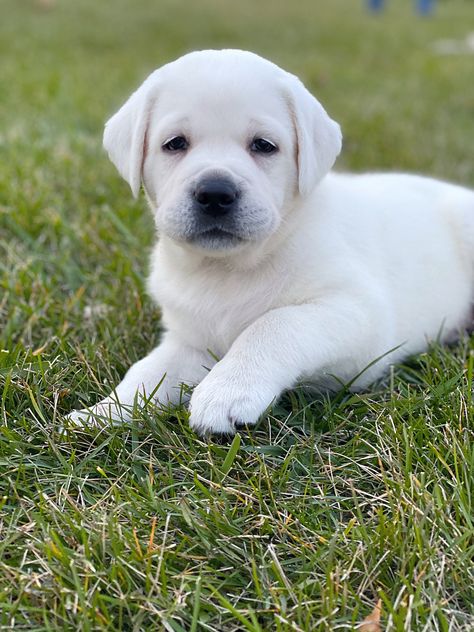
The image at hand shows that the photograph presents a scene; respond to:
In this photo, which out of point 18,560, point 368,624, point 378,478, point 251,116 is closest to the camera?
point 368,624

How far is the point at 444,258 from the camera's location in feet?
14.1

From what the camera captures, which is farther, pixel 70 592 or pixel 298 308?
pixel 298 308

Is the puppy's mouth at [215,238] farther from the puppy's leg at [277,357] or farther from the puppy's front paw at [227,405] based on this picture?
the puppy's front paw at [227,405]

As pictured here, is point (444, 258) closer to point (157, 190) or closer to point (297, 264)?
point (297, 264)

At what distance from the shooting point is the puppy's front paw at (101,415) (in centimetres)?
319

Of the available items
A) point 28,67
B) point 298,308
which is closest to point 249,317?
point 298,308

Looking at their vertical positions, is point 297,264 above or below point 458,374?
above

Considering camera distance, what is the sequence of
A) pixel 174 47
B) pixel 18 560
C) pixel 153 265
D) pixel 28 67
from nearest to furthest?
pixel 18 560, pixel 153 265, pixel 28 67, pixel 174 47

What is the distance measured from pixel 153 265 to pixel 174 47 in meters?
12.0

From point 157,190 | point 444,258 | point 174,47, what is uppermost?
point 157,190

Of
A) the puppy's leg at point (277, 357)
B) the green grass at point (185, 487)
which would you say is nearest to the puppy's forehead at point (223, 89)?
the puppy's leg at point (277, 357)

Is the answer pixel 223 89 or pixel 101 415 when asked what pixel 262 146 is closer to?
pixel 223 89

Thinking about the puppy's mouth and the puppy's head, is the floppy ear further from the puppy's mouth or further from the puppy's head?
the puppy's mouth

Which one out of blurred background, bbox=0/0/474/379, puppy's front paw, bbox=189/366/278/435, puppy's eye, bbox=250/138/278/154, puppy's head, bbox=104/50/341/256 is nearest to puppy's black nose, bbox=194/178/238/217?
puppy's head, bbox=104/50/341/256
